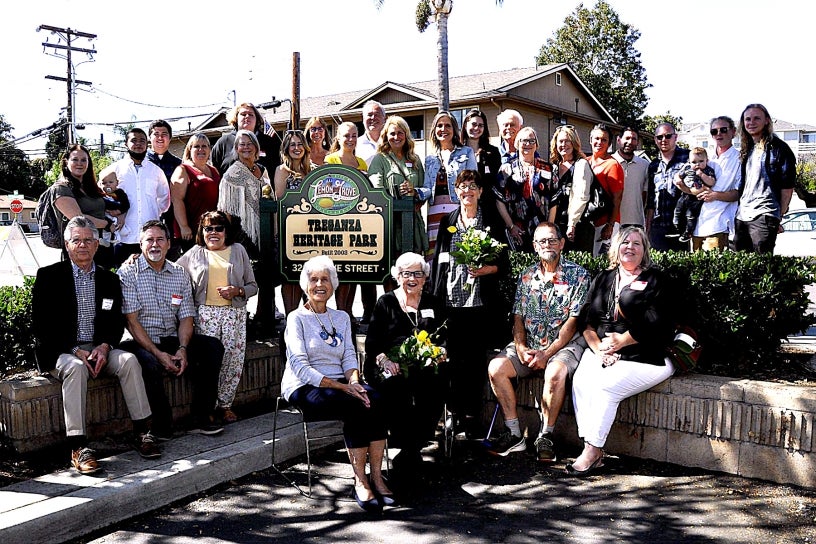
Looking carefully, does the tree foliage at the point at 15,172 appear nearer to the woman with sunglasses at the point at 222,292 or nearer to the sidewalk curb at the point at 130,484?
the woman with sunglasses at the point at 222,292

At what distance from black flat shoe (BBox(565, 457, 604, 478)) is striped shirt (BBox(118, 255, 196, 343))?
291 cm

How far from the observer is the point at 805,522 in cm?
404

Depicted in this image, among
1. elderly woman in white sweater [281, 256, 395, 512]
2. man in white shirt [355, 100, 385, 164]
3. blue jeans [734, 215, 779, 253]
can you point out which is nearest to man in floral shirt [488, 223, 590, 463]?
elderly woman in white sweater [281, 256, 395, 512]

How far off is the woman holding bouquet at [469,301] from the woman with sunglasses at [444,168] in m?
0.73

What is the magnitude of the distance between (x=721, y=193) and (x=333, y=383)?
13.1 ft

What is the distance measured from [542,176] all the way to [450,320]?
1.82 m

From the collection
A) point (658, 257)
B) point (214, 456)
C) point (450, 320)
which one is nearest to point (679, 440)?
point (658, 257)

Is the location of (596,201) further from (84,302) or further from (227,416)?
(84,302)

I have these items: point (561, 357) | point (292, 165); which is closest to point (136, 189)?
point (292, 165)

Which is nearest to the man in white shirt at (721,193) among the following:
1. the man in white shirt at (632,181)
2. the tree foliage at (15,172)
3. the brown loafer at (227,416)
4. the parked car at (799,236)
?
the man in white shirt at (632,181)

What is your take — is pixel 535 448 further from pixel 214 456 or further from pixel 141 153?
pixel 141 153

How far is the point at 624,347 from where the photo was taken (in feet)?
16.3

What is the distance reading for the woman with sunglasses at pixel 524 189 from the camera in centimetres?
652

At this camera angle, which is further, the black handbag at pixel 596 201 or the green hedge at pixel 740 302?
the black handbag at pixel 596 201
